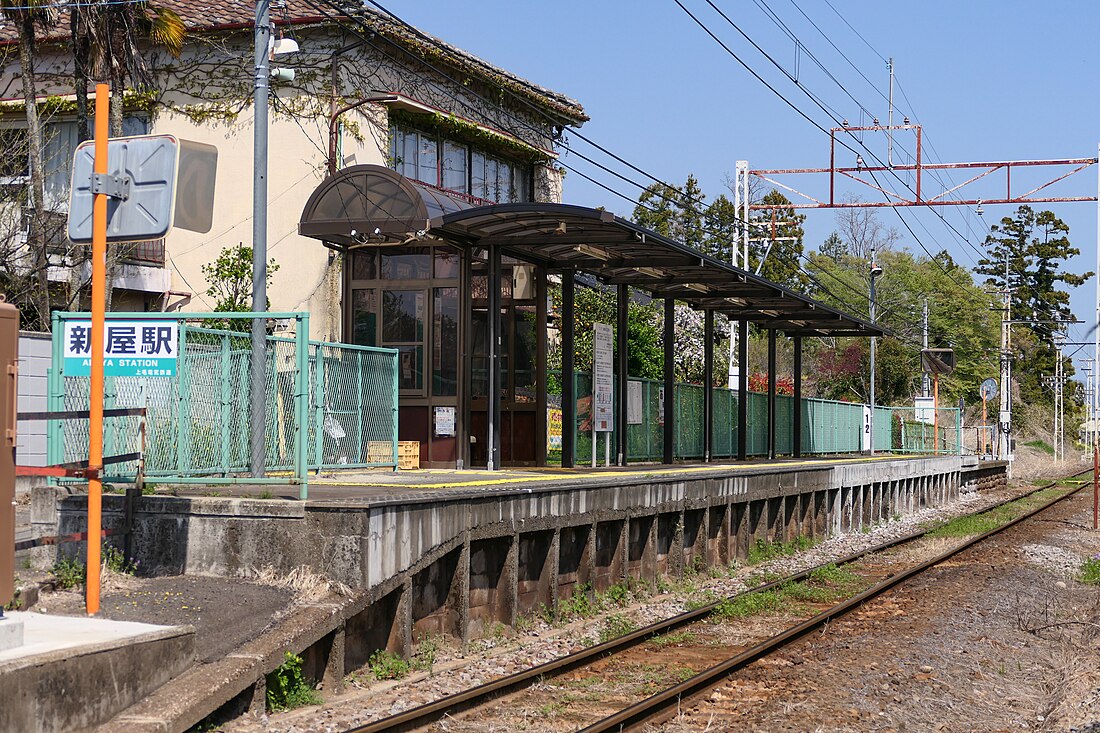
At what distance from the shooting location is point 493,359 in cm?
1952

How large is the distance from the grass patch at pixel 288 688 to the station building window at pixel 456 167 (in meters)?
19.4

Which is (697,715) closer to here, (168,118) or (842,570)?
(842,570)

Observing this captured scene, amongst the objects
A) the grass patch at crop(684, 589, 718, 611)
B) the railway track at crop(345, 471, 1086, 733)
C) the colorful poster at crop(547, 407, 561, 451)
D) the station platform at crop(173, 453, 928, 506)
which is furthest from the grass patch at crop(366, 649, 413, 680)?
the colorful poster at crop(547, 407, 561, 451)

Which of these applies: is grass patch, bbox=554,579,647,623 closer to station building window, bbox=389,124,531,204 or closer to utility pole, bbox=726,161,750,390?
station building window, bbox=389,124,531,204

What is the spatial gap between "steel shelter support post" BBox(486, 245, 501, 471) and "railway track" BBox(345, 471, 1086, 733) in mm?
4404

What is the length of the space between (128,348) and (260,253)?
2.86 meters

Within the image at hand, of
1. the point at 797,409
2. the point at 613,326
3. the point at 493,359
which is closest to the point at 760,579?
the point at 493,359

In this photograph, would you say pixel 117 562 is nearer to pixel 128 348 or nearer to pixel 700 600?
pixel 128 348

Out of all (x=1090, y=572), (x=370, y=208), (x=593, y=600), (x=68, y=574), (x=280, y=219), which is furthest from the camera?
(x=280, y=219)

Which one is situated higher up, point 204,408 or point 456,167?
point 456,167

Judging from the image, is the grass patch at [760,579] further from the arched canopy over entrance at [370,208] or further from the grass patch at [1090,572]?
the arched canopy over entrance at [370,208]

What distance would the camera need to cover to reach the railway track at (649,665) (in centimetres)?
957

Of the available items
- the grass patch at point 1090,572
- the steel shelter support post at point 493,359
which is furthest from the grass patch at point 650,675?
the grass patch at point 1090,572

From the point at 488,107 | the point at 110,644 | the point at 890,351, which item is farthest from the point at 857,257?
the point at 110,644
